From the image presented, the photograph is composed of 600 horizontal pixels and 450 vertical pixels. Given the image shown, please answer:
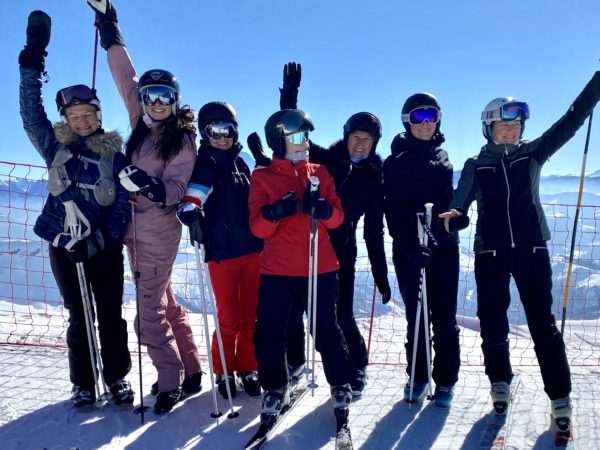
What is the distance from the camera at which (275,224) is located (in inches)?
115

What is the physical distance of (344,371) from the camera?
307cm

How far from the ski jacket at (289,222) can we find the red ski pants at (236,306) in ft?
1.43

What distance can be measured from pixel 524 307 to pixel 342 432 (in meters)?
1.53

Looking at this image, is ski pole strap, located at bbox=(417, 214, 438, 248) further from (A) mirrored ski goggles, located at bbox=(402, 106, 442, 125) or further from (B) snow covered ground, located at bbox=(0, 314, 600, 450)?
(B) snow covered ground, located at bbox=(0, 314, 600, 450)

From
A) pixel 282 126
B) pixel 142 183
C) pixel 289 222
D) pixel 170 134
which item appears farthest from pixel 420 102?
pixel 142 183

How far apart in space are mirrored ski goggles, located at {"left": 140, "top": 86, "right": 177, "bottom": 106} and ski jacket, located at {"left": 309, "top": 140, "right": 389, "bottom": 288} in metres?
1.20

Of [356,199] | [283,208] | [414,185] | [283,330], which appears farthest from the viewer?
[356,199]

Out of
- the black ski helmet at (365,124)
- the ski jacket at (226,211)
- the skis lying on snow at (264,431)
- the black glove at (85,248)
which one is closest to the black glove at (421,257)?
the black ski helmet at (365,124)

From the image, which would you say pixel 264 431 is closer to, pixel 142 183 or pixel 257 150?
pixel 142 183

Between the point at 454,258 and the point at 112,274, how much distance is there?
262cm

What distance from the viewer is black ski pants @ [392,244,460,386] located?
3.38m

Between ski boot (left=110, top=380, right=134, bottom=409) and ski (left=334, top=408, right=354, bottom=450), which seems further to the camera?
ski boot (left=110, top=380, right=134, bottom=409)

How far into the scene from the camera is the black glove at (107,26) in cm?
371

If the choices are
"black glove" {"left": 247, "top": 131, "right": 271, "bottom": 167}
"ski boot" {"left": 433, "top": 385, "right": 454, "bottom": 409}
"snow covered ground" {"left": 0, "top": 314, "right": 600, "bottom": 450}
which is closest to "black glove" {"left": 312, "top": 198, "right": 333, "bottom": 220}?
"black glove" {"left": 247, "top": 131, "right": 271, "bottom": 167}
